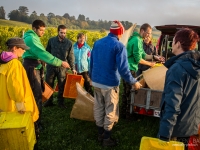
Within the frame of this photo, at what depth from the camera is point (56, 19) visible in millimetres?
67000

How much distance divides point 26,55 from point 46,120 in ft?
5.71

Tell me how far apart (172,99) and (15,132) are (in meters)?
1.75

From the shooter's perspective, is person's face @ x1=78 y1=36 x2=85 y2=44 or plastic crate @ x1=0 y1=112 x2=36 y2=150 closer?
plastic crate @ x1=0 y1=112 x2=36 y2=150

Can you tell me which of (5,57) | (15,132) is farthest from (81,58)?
(15,132)

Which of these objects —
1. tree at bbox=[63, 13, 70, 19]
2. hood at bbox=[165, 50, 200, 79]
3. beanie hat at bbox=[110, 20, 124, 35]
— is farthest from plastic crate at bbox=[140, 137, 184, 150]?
tree at bbox=[63, 13, 70, 19]

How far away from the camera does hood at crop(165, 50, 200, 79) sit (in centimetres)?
197

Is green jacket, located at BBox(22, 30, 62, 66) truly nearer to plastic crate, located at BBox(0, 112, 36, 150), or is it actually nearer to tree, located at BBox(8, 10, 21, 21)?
plastic crate, located at BBox(0, 112, 36, 150)

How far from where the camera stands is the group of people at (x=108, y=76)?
6.59 feet

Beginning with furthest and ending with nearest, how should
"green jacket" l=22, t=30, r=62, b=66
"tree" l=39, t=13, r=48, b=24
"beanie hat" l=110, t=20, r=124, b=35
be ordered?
1. "tree" l=39, t=13, r=48, b=24
2. "green jacket" l=22, t=30, r=62, b=66
3. "beanie hat" l=110, t=20, r=124, b=35

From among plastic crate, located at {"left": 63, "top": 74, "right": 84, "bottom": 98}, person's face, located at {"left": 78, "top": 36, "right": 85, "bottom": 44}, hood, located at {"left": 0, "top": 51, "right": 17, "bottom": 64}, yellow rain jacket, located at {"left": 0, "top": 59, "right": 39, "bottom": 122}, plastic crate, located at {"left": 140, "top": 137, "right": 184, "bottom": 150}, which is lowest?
plastic crate, located at {"left": 63, "top": 74, "right": 84, "bottom": 98}

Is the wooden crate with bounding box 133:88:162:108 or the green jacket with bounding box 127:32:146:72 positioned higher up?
the green jacket with bounding box 127:32:146:72

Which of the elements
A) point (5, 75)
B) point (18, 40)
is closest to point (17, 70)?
Answer: point (5, 75)

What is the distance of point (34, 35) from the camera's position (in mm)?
3816

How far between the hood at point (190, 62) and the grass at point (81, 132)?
2.24 metres
